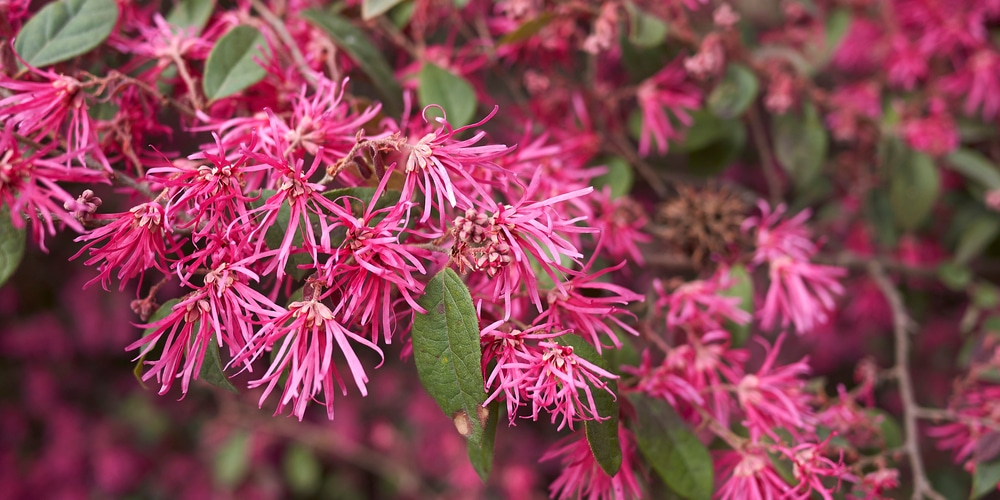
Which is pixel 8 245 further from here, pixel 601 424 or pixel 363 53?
pixel 601 424

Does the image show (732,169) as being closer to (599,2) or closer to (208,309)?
(599,2)

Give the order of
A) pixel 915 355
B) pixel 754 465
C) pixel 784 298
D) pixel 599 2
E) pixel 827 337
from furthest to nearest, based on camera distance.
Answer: pixel 915 355 → pixel 827 337 → pixel 599 2 → pixel 784 298 → pixel 754 465

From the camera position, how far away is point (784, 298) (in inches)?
36.1

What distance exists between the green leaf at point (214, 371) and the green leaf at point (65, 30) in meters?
0.38

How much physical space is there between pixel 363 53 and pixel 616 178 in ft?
1.35

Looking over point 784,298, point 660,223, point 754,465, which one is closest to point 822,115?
point 660,223

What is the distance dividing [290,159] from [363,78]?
0.31 metres

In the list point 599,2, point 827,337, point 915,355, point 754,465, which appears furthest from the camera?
point 915,355

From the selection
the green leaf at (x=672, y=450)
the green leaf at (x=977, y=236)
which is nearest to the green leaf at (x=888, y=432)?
the green leaf at (x=672, y=450)

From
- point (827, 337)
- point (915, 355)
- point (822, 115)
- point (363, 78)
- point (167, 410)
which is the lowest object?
point (167, 410)

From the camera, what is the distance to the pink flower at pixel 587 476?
2.24 ft

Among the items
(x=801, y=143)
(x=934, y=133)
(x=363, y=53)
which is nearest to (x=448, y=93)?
(x=363, y=53)

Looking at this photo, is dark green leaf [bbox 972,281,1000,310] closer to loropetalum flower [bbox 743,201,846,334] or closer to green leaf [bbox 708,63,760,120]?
loropetalum flower [bbox 743,201,846,334]

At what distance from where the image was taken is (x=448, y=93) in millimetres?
890
